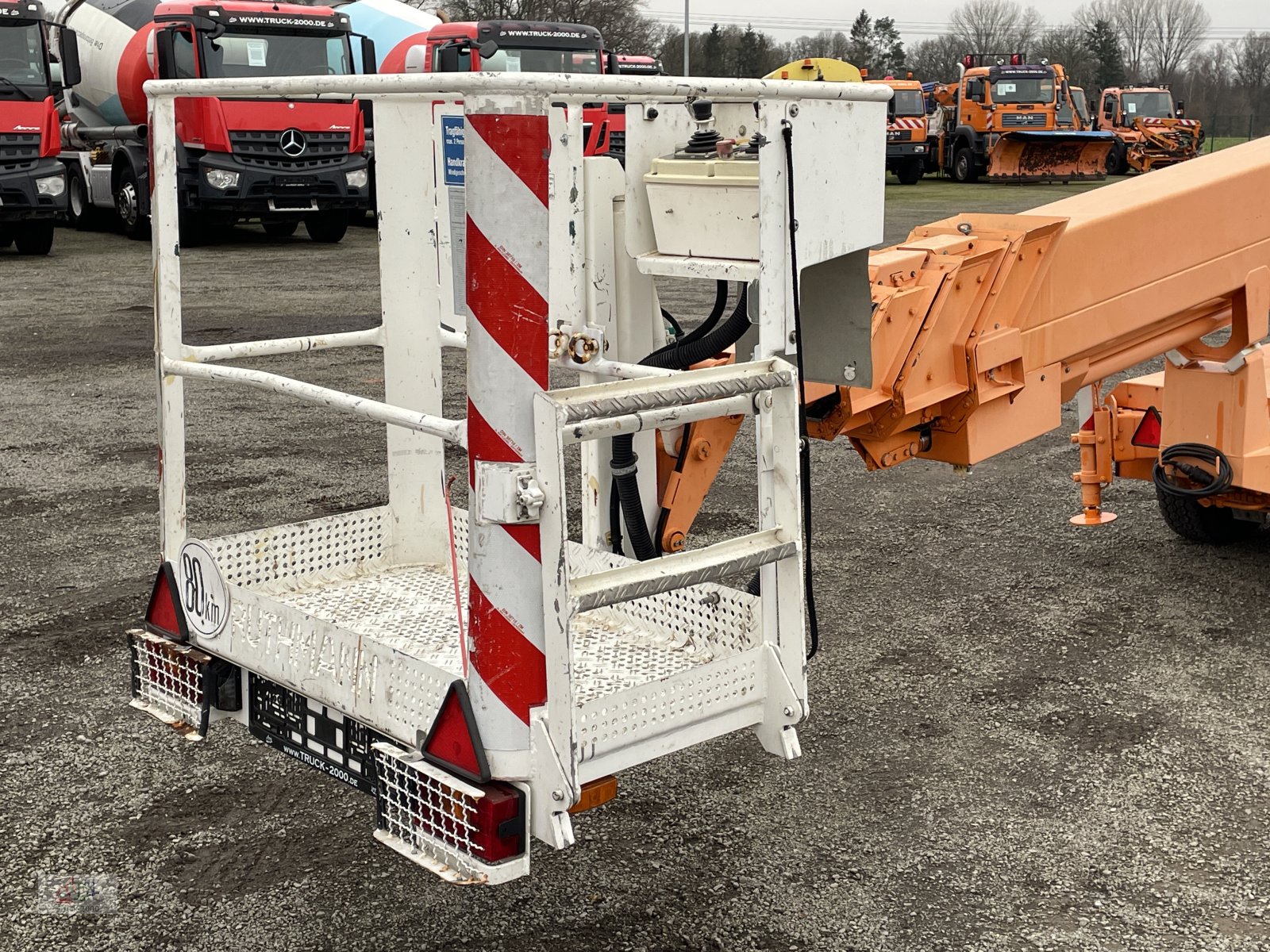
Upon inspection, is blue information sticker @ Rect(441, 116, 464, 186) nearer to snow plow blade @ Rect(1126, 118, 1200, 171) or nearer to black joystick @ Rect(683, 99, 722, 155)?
black joystick @ Rect(683, 99, 722, 155)

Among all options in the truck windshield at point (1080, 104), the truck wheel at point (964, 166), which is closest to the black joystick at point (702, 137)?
the truck wheel at point (964, 166)

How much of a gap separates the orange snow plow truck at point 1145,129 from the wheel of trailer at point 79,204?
23364mm

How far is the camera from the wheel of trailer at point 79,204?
69.1ft

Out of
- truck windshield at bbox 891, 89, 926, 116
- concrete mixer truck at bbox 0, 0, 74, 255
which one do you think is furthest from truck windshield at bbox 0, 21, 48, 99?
truck windshield at bbox 891, 89, 926, 116

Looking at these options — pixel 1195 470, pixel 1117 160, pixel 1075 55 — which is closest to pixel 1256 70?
pixel 1075 55

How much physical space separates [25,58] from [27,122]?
3.06 feet

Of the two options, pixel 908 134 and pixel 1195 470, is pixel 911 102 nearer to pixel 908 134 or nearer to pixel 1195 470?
pixel 908 134

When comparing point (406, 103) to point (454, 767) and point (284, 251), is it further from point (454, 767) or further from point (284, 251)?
point (284, 251)

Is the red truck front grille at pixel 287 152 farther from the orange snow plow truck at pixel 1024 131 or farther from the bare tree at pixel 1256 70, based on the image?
the bare tree at pixel 1256 70

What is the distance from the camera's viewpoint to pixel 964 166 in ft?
115

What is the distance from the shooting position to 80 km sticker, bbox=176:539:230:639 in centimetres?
337

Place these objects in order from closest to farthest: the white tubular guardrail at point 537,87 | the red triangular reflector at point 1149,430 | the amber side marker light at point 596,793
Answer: the white tubular guardrail at point 537,87 < the amber side marker light at point 596,793 < the red triangular reflector at point 1149,430

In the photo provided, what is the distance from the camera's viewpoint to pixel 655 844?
3660mm

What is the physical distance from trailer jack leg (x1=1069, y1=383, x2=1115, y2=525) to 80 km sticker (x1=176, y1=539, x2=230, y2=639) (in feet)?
11.1
